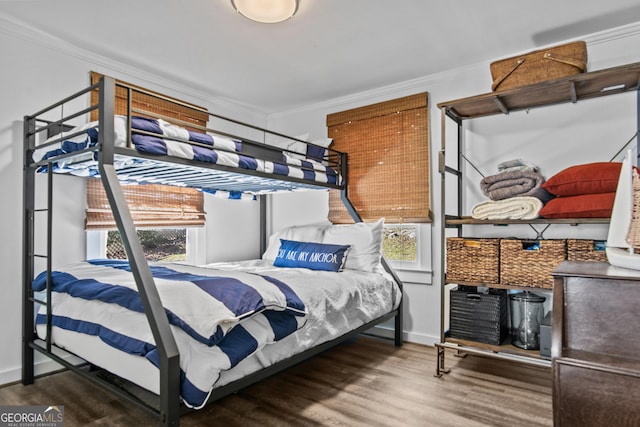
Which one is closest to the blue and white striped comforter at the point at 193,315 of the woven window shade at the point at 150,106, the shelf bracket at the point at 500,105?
the woven window shade at the point at 150,106

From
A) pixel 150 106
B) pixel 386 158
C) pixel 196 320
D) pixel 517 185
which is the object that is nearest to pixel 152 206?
pixel 150 106

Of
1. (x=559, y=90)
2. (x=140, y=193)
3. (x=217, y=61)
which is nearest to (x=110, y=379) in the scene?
(x=140, y=193)

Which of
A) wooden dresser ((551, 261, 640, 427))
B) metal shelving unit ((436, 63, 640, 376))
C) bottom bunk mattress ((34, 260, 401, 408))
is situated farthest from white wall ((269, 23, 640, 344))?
wooden dresser ((551, 261, 640, 427))

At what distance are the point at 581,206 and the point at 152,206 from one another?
125 inches

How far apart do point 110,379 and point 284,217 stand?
2341mm

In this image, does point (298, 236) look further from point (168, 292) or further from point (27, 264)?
point (27, 264)

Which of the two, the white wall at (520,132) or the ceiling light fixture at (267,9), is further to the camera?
the white wall at (520,132)

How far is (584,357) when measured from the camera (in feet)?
4.28

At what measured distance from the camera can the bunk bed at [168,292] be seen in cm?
170

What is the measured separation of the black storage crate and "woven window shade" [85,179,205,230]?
242 centimetres

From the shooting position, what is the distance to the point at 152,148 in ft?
6.99

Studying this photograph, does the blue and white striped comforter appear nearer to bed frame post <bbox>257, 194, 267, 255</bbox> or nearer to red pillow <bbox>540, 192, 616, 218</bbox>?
red pillow <bbox>540, 192, 616, 218</bbox>

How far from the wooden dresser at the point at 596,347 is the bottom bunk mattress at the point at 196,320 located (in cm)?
124

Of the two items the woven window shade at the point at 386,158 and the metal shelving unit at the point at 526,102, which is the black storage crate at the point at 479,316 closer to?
the metal shelving unit at the point at 526,102
